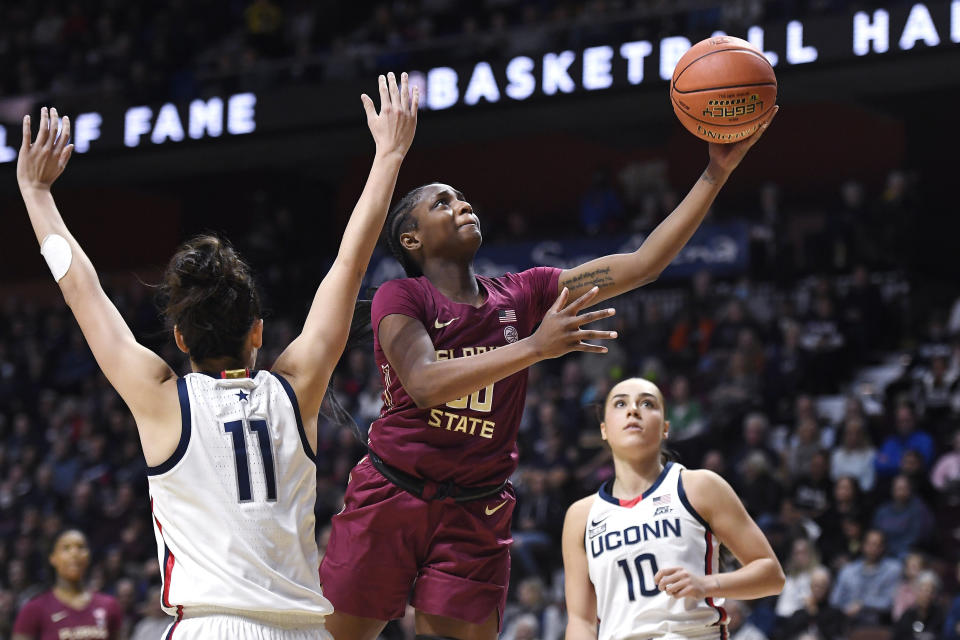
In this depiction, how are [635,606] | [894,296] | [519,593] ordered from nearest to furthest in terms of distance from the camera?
[635,606], [519,593], [894,296]

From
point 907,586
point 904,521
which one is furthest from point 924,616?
point 904,521

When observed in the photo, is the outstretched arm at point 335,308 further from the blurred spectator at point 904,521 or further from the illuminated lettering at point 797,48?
the illuminated lettering at point 797,48

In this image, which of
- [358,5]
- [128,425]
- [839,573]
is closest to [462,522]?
[839,573]

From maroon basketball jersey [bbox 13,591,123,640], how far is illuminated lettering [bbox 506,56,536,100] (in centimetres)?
737

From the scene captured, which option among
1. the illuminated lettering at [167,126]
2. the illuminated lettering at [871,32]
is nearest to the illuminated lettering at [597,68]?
the illuminated lettering at [871,32]

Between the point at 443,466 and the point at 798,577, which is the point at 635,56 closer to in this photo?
the point at 798,577

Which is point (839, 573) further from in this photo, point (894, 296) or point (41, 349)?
point (41, 349)

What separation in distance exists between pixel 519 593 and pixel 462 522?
231 inches

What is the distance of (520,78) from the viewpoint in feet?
42.1

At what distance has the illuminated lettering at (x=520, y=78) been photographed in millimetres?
12781

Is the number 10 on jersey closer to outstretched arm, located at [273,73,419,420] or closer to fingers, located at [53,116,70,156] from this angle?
outstretched arm, located at [273,73,419,420]

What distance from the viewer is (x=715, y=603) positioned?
13.4 feet

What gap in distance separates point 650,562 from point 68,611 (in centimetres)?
437

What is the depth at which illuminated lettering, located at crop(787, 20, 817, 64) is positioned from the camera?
11.5m
